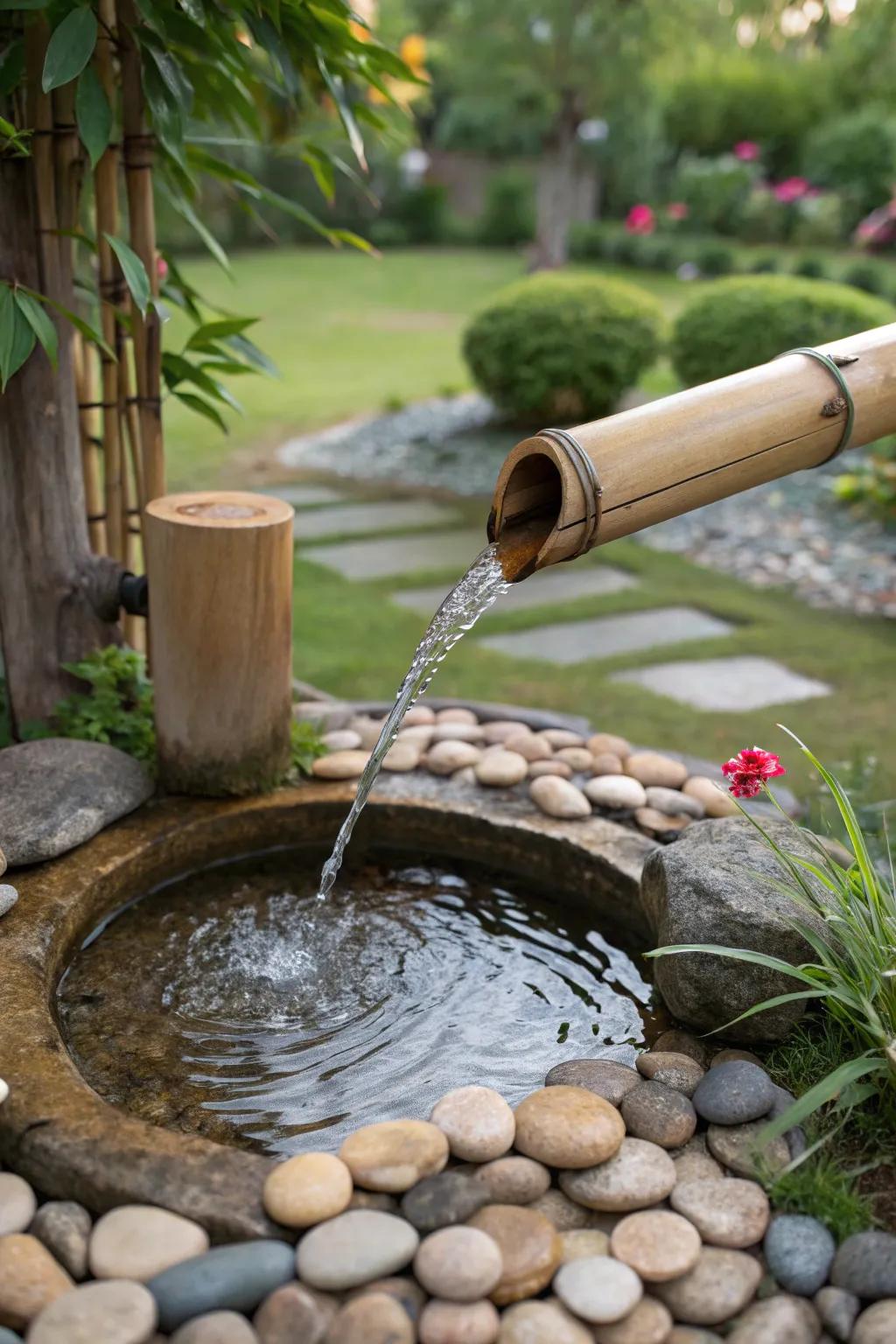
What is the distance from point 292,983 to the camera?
2521mm

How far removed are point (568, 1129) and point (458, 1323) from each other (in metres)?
0.36

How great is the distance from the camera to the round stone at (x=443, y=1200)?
1765 mm

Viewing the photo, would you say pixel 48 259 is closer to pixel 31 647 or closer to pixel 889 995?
pixel 31 647

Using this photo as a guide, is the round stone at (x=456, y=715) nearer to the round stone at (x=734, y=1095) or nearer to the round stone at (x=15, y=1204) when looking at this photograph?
the round stone at (x=734, y=1095)

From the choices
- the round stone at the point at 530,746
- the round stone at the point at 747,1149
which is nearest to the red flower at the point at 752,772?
the round stone at the point at 747,1149

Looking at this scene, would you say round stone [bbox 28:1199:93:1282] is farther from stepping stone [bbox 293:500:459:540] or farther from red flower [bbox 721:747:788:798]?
stepping stone [bbox 293:500:459:540]

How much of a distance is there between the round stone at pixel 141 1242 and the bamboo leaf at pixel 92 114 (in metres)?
1.98

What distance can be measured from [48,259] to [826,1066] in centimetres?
230

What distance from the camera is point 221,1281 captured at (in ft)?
5.36

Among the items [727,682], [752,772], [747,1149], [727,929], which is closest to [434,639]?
[752,772]

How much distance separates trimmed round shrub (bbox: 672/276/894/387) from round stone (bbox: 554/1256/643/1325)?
6604 millimetres

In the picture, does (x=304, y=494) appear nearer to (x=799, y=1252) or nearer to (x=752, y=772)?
(x=752, y=772)

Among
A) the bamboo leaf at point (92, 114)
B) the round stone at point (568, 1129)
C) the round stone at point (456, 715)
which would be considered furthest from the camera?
the round stone at point (456, 715)

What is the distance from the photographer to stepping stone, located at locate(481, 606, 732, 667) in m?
4.72
